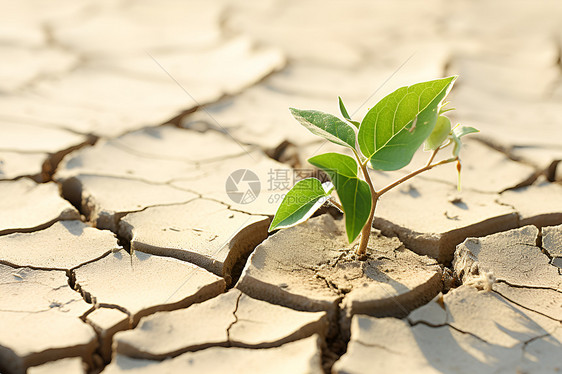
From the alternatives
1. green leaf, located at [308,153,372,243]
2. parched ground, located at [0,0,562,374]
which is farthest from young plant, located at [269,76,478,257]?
parched ground, located at [0,0,562,374]

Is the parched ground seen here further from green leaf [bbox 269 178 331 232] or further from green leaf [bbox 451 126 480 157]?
green leaf [bbox 451 126 480 157]

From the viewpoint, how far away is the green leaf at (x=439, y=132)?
145 cm

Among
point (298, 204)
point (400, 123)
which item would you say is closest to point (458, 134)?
point (400, 123)

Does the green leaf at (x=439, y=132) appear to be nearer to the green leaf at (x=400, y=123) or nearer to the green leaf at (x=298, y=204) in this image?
the green leaf at (x=400, y=123)

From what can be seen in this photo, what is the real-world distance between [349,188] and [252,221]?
1.83 ft

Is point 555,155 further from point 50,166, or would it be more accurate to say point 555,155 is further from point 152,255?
point 50,166

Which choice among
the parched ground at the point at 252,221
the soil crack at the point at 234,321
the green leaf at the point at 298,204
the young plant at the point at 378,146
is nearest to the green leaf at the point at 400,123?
the young plant at the point at 378,146

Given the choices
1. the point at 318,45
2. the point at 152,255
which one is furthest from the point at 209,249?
the point at 318,45

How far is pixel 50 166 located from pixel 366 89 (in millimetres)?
1807

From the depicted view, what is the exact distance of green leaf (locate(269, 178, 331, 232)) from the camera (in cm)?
146

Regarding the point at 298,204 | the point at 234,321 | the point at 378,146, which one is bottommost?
the point at 234,321

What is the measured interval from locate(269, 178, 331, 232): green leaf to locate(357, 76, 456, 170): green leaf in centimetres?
16

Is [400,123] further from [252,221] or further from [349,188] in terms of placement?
[252,221]

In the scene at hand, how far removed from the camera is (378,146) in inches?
58.2
